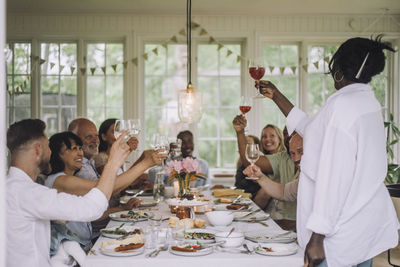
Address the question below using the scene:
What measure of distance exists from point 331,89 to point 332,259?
450 cm

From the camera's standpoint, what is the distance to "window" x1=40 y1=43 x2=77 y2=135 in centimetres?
567

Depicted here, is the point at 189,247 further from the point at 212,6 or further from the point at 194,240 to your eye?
the point at 212,6

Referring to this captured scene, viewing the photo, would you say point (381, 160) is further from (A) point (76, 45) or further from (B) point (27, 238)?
(A) point (76, 45)

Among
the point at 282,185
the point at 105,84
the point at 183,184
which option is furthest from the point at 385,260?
the point at 105,84

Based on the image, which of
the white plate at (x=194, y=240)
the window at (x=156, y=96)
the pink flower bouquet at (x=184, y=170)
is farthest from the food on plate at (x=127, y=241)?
the window at (x=156, y=96)

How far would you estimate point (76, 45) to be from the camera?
568 cm

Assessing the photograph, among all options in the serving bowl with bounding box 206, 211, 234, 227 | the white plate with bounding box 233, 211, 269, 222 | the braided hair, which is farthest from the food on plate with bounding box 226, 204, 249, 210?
the braided hair

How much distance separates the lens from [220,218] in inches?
94.1

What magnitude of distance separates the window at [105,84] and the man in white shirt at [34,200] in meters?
3.82

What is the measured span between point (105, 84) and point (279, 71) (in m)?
2.11

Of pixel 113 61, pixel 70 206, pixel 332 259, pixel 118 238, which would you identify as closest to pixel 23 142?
pixel 70 206

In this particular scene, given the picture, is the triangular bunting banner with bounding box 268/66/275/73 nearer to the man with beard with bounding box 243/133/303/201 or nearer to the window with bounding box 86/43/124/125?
the window with bounding box 86/43/124/125

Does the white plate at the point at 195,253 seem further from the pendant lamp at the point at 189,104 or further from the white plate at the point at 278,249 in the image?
the pendant lamp at the point at 189,104

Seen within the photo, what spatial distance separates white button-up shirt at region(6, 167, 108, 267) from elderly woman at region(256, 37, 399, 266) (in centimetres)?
77
